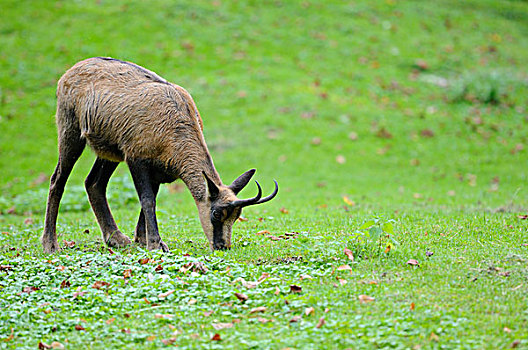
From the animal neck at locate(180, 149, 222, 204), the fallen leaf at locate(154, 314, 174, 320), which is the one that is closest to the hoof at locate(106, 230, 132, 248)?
the animal neck at locate(180, 149, 222, 204)

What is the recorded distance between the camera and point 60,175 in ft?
30.9

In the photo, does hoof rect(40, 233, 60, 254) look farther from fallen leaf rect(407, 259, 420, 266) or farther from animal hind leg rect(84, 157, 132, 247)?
fallen leaf rect(407, 259, 420, 266)

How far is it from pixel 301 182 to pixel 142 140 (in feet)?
30.7

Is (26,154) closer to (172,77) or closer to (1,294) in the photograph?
(172,77)

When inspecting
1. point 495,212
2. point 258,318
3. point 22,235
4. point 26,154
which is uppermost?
point 258,318

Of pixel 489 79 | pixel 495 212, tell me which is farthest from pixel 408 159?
pixel 495 212

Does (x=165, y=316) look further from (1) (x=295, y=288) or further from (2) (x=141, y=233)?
(2) (x=141, y=233)

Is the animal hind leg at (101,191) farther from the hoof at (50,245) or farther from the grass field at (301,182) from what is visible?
the hoof at (50,245)

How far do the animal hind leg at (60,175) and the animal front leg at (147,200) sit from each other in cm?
125

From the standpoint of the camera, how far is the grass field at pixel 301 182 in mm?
5973

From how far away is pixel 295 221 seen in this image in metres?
10.9

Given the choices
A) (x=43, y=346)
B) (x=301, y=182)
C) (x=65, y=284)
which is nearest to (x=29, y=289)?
(x=65, y=284)

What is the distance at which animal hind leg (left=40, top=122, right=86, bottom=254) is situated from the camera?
921cm

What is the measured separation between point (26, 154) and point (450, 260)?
15.6 meters
